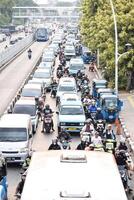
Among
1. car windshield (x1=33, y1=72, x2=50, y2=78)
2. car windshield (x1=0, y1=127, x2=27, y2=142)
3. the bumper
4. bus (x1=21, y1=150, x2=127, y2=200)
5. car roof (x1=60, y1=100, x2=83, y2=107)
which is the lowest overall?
car windshield (x1=33, y1=72, x2=50, y2=78)

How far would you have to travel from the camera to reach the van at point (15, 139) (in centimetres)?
2341

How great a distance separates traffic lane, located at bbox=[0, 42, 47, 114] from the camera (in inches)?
1787

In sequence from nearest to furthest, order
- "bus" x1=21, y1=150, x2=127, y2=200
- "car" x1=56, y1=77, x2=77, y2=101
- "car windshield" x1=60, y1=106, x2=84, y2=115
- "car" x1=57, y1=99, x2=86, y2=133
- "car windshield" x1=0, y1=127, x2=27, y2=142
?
"bus" x1=21, y1=150, x2=127, y2=200 → "car windshield" x1=0, y1=127, x2=27, y2=142 → "car" x1=57, y1=99, x2=86, y2=133 → "car windshield" x1=60, y1=106, x2=84, y2=115 → "car" x1=56, y1=77, x2=77, y2=101

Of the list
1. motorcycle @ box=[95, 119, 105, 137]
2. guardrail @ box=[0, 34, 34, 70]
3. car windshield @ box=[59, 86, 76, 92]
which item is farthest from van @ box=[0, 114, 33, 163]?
guardrail @ box=[0, 34, 34, 70]

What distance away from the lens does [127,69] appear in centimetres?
4653

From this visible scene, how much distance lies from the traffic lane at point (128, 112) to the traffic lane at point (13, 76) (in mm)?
7314

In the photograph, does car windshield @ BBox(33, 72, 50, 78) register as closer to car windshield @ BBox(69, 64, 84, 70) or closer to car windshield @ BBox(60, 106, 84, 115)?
car windshield @ BBox(69, 64, 84, 70)

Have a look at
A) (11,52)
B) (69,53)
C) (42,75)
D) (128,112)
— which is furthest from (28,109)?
(11,52)

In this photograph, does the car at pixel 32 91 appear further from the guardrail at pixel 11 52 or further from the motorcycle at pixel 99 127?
the guardrail at pixel 11 52

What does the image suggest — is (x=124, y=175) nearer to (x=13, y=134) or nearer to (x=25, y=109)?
(x=13, y=134)

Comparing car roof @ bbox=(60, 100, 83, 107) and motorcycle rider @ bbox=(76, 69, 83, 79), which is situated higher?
car roof @ bbox=(60, 100, 83, 107)

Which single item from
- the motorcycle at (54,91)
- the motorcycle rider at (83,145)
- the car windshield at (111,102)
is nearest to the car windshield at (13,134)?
the motorcycle rider at (83,145)

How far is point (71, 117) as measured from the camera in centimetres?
3091

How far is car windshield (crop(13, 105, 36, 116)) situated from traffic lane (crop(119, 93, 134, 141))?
194 inches
